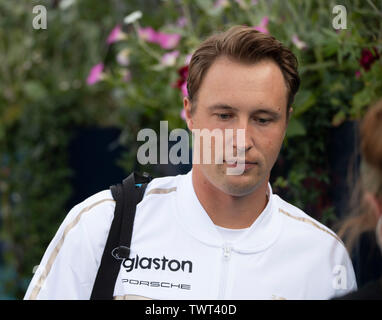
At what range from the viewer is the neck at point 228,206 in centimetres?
222

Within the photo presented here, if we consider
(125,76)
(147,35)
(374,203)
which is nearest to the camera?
(374,203)

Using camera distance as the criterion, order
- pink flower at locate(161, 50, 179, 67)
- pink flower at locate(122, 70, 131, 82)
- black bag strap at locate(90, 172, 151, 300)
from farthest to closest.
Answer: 1. pink flower at locate(122, 70, 131, 82)
2. pink flower at locate(161, 50, 179, 67)
3. black bag strap at locate(90, 172, 151, 300)

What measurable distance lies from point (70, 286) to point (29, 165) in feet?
11.5

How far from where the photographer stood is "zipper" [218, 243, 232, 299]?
207 cm

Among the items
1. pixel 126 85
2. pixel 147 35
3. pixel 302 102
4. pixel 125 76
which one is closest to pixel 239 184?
pixel 302 102

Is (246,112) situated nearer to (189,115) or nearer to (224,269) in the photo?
(189,115)

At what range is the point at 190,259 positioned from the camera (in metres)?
2.12

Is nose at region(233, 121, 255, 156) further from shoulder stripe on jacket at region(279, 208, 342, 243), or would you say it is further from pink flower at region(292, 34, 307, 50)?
pink flower at region(292, 34, 307, 50)

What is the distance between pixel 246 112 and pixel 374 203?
633mm

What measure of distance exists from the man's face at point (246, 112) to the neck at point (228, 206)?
0.17 feet

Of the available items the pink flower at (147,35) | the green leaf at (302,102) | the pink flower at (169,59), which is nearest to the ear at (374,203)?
the green leaf at (302,102)

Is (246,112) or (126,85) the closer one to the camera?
(246,112)

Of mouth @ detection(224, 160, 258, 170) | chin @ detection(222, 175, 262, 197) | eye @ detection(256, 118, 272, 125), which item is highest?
eye @ detection(256, 118, 272, 125)

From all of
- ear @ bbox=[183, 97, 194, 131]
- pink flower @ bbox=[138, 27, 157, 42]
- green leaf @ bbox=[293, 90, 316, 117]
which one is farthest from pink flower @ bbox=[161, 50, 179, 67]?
ear @ bbox=[183, 97, 194, 131]
